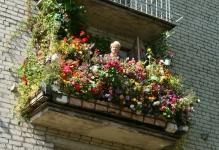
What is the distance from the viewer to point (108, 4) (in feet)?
32.7

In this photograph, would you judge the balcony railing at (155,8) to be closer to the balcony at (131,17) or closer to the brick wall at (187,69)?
the balcony at (131,17)

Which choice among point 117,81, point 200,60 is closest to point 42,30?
point 117,81

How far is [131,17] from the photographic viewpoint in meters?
10.3

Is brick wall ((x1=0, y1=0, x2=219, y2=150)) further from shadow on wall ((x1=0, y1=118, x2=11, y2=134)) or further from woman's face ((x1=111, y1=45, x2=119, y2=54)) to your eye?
woman's face ((x1=111, y1=45, x2=119, y2=54))

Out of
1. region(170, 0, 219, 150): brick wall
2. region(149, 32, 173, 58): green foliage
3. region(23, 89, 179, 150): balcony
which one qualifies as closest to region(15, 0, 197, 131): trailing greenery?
region(23, 89, 179, 150): balcony

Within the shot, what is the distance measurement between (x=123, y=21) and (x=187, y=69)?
1.88m

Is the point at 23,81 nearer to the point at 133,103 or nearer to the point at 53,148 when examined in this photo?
the point at 53,148

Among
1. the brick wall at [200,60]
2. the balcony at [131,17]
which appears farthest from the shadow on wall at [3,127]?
the brick wall at [200,60]

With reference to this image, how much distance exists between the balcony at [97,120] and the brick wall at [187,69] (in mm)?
276

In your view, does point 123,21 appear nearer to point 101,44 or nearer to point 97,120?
point 101,44

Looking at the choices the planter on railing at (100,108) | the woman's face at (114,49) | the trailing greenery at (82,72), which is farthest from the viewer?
the woman's face at (114,49)

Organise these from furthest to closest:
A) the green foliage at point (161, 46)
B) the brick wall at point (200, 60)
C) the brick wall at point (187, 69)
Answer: the brick wall at point (200, 60), the green foliage at point (161, 46), the brick wall at point (187, 69)

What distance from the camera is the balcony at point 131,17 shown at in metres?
10.1

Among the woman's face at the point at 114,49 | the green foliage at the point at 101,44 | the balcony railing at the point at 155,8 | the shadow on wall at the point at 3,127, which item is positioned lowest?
the shadow on wall at the point at 3,127
